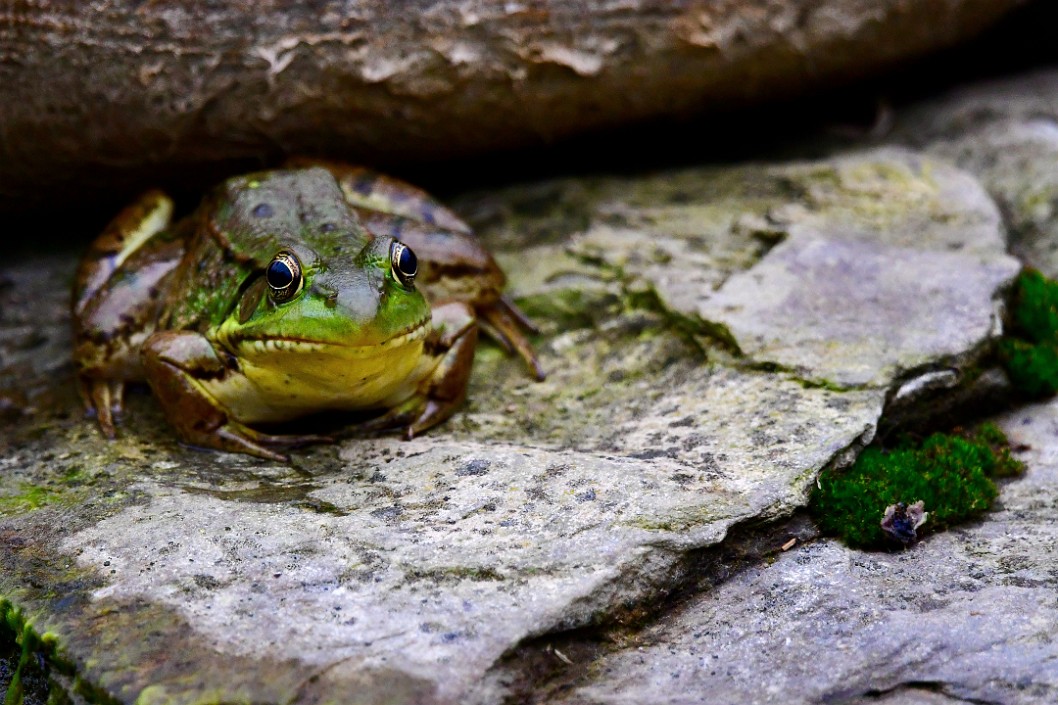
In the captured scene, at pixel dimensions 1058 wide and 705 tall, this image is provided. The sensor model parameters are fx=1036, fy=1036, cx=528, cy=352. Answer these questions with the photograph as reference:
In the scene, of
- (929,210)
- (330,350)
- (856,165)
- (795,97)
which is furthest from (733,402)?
(795,97)

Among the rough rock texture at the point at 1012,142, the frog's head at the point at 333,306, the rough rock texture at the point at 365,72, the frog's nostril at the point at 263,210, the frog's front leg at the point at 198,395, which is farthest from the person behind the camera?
the rough rock texture at the point at 1012,142

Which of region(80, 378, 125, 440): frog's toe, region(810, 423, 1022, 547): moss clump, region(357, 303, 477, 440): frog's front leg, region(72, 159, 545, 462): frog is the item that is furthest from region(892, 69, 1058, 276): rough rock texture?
region(80, 378, 125, 440): frog's toe

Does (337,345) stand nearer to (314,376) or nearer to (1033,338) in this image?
(314,376)

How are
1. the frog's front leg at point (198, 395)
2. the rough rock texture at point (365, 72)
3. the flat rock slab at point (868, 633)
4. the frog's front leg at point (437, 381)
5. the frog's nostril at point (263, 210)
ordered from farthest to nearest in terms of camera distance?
1. the rough rock texture at point (365, 72)
2. the frog's nostril at point (263, 210)
3. the frog's front leg at point (437, 381)
4. the frog's front leg at point (198, 395)
5. the flat rock slab at point (868, 633)

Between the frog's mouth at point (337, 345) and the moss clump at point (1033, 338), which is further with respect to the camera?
the moss clump at point (1033, 338)

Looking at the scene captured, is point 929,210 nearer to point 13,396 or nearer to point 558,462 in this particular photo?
point 558,462

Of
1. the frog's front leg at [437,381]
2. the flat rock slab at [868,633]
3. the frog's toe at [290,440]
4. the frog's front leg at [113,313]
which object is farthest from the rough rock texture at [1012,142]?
the frog's front leg at [113,313]

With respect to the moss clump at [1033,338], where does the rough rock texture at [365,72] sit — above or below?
above

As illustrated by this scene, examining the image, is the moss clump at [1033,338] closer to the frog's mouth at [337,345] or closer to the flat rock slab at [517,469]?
the flat rock slab at [517,469]
